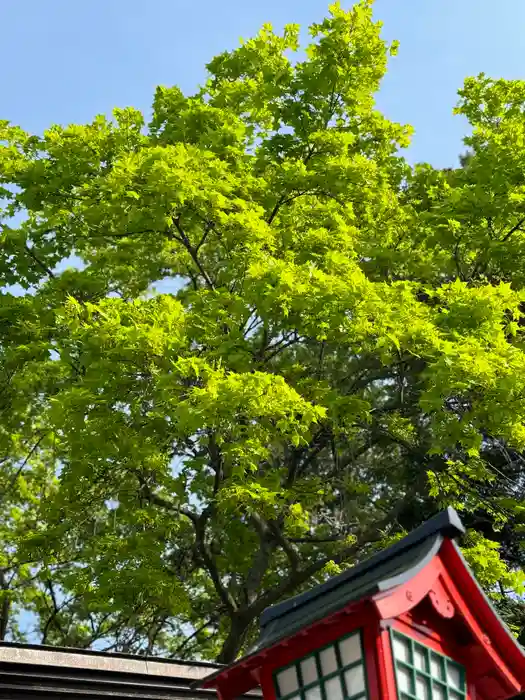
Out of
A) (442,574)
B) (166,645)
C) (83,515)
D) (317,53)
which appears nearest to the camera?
(442,574)

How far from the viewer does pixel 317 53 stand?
1347 cm

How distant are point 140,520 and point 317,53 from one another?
8.10 meters

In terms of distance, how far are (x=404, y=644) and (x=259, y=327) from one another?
833 centimetres

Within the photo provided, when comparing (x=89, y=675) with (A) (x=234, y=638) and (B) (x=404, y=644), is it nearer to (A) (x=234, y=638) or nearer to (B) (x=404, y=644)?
(B) (x=404, y=644)

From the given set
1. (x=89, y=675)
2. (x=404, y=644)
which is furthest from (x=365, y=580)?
(x=89, y=675)

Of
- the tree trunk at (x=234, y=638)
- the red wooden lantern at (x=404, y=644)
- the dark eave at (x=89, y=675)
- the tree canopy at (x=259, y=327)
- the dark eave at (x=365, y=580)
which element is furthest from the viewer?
the tree trunk at (x=234, y=638)

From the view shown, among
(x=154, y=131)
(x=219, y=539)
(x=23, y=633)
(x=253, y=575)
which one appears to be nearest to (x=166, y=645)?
(x=23, y=633)

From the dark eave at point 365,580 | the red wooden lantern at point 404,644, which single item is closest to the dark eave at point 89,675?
the dark eave at point 365,580

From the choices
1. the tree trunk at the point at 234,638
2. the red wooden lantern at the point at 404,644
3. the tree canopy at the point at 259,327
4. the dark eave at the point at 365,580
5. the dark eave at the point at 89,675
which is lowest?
the red wooden lantern at the point at 404,644

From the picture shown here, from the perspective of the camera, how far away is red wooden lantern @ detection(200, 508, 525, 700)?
4.39m

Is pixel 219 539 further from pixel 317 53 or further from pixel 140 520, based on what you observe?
pixel 317 53

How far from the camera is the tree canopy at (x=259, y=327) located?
9820mm

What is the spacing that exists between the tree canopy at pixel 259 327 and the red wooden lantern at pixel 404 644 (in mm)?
4058

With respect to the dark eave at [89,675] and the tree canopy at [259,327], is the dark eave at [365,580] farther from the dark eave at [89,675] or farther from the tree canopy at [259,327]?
the tree canopy at [259,327]
